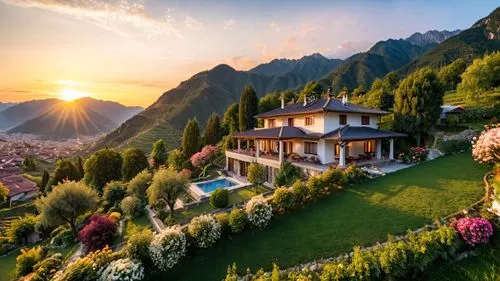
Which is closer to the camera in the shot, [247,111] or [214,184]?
[214,184]

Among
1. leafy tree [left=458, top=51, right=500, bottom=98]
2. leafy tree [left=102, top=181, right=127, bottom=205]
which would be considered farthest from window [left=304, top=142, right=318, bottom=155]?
leafy tree [left=458, top=51, right=500, bottom=98]

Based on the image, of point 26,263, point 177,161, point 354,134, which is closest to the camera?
point 26,263

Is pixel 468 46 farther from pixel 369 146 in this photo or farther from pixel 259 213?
pixel 259 213

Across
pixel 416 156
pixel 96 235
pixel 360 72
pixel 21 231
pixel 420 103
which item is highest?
pixel 360 72

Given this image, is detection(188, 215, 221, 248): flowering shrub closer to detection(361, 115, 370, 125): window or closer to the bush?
the bush

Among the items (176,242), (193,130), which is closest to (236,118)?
(193,130)

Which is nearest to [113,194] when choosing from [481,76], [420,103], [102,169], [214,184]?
[214,184]

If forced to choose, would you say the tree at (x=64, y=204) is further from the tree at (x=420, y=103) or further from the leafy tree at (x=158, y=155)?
the tree at (x=420, y=103)

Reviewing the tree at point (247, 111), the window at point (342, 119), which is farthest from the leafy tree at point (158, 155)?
the window at point (342, 119)
